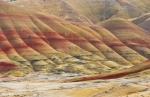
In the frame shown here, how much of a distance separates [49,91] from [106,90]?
1532 cm

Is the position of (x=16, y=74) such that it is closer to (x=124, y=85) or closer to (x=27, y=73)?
(x=27, y=73)

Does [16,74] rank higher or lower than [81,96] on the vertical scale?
lower

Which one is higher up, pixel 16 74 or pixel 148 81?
pixel 148 81

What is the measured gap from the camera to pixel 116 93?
80312mm

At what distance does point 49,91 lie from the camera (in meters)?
95.5

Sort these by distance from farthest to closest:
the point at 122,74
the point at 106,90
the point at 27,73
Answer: the point at 27,73 → the point at 122,74 → the point at 106,90

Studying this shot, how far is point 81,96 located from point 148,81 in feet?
54.5

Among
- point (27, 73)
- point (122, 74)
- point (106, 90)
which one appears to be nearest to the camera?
point (106, 90)

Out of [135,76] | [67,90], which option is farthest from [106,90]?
[135,76]

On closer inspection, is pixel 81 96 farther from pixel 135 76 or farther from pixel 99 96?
pixel 135 76

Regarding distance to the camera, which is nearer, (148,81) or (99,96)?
(99,96)

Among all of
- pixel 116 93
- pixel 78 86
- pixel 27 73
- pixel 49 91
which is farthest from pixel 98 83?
pixel 27 73

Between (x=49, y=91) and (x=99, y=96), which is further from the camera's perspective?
(x=49, y=91)

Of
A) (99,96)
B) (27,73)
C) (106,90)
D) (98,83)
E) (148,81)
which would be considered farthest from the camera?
(27,73)
